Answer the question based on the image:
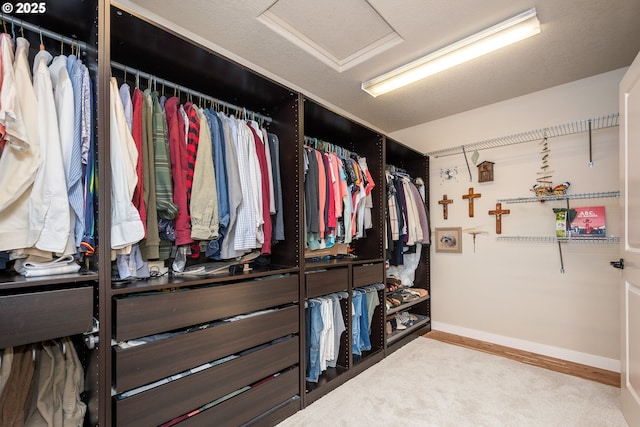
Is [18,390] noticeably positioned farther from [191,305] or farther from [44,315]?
[191,305]

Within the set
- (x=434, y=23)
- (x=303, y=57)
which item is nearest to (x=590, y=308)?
(x=434, y=23)

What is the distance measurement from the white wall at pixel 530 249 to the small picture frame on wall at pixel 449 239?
62 mm

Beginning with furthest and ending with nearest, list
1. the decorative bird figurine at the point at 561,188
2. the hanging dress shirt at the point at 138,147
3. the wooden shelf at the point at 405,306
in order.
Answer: the wooden shelf at the point at 405,306, the decorative bird figurine at the point at 561,188, the hanging dress shirt at the point at 138,147

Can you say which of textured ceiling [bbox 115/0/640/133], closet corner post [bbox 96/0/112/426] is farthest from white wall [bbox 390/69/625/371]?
closet corner post [bbox 96/0/112/426]

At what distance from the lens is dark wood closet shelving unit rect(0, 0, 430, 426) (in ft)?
3.81

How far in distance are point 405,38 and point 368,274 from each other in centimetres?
187

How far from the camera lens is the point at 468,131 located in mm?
3275

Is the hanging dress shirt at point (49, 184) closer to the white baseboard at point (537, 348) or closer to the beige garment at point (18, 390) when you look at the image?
the beige garment at point (18, 390)

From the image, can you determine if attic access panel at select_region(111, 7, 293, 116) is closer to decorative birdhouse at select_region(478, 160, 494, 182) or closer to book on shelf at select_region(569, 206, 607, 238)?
decorative birdhouse at select_region(478, 160, 494, 182)

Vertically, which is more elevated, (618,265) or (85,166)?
(85,166)

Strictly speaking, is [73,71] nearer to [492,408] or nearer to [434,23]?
[434,23]

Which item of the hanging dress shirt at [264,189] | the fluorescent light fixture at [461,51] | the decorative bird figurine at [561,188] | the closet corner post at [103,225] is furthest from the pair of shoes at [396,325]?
the closet corner post at [103,225]

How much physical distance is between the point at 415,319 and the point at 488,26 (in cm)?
282

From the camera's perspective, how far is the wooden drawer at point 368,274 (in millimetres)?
2457
